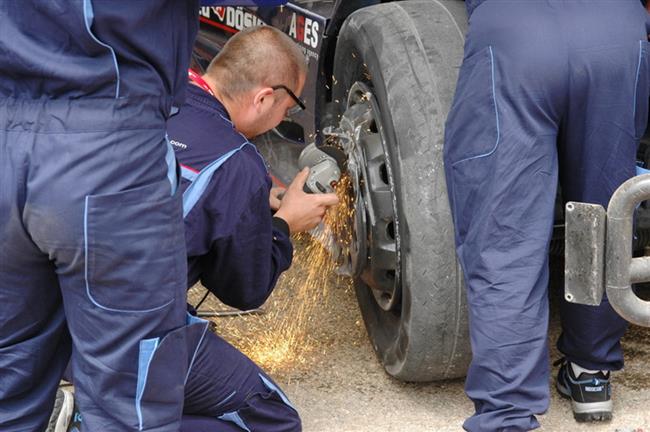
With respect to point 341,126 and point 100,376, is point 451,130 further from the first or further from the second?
point 100,376

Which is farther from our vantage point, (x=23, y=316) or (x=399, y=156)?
(x=399, y=156)

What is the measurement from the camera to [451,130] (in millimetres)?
3141

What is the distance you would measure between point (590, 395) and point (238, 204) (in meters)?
1.25

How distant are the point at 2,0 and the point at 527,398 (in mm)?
1640

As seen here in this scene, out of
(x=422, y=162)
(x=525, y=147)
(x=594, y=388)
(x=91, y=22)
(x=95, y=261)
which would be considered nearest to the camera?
(x=91, y=22)

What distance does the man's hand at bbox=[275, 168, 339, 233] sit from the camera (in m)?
3.55

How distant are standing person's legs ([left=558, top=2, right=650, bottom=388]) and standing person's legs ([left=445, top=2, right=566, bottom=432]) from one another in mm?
61

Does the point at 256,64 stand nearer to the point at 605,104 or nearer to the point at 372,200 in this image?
the point at 372,200

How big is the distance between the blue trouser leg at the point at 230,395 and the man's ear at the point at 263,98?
2.21 ft

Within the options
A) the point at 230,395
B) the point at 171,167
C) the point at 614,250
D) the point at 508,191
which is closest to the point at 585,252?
the point at 614,250

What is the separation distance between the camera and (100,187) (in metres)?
2.47

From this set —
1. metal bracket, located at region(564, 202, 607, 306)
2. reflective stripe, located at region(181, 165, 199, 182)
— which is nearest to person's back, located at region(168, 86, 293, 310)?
reflective stripe, located at region(181, 165, 199, 182)

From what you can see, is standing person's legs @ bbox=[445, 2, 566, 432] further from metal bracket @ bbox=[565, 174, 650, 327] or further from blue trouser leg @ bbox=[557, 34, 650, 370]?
metal bracket @ bbox=[565, 174, 650, 327]

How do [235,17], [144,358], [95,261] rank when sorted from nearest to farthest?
[95,261]
[144,358]
[235,17]
